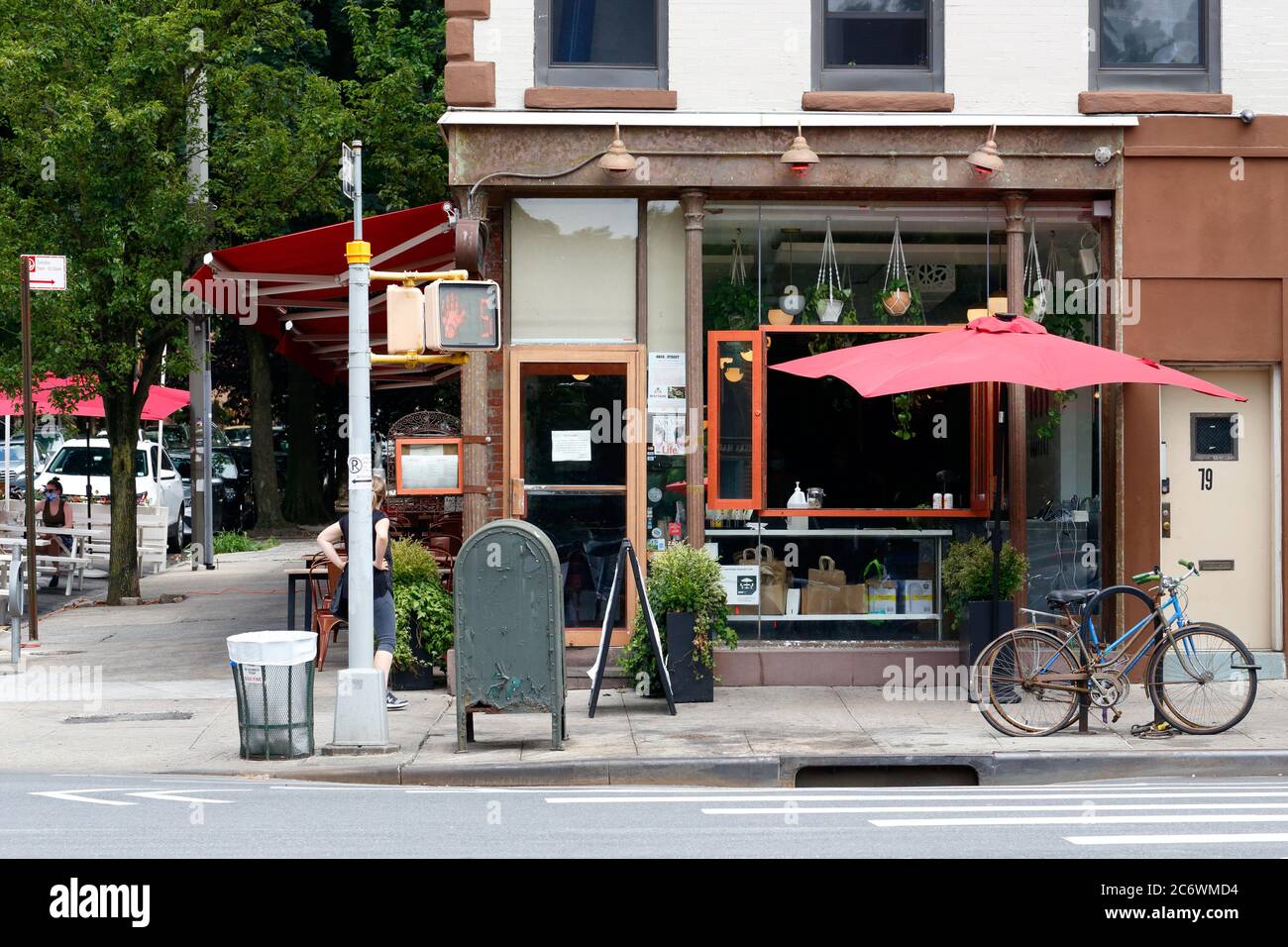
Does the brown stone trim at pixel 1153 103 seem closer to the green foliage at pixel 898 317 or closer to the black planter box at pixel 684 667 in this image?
the green foliage at pixel 898 317

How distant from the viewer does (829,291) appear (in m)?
13.4

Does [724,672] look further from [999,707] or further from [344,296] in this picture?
[344,296]

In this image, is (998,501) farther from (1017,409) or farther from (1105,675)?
(1105,675)

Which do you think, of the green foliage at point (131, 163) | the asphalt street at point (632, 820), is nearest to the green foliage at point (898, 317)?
the asphalt street at point (632, 820)

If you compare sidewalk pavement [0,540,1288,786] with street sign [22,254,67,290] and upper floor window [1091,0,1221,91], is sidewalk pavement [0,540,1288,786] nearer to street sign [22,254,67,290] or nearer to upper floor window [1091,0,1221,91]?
street sign [22,254,67,290]

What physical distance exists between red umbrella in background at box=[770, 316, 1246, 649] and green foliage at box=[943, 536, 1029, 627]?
1.17 feet

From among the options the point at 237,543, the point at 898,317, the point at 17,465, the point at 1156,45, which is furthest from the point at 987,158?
the point at 17,465

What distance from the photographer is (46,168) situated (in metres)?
17.5

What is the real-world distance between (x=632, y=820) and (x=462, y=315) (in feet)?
13.1

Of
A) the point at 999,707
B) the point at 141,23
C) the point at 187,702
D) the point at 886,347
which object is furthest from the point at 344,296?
the point at 999,707

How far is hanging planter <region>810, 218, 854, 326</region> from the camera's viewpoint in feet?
44.0

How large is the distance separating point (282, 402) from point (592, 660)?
26.8m

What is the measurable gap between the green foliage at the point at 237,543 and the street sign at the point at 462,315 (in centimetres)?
1726

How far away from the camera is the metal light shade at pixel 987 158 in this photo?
42.2 ft
